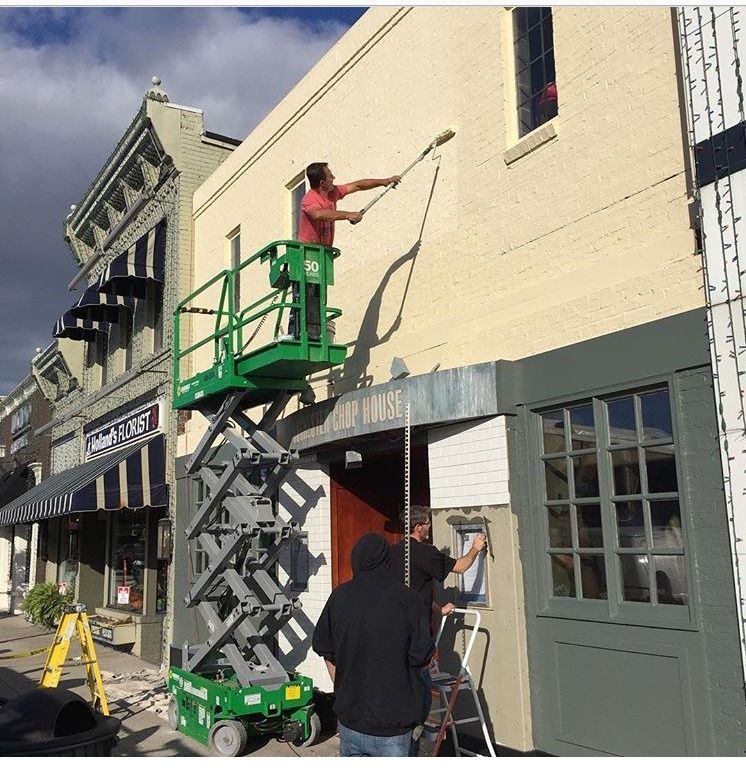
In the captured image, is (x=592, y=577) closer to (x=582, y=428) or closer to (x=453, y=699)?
(x=582, y=428)

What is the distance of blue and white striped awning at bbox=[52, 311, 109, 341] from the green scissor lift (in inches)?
370

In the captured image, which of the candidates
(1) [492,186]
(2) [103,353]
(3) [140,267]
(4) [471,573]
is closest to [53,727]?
(4) [471,573]

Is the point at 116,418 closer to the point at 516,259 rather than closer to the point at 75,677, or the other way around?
the point at 75,677

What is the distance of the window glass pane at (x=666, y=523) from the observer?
526 cm

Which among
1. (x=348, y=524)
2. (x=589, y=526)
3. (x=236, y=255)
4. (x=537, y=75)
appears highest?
(x=236, y=255)

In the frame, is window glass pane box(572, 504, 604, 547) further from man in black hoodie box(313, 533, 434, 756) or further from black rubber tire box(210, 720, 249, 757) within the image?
black rubber tire box(210, 720, 249, 757)

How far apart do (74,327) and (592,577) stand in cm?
1390

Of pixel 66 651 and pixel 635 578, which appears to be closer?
pixel 635 578

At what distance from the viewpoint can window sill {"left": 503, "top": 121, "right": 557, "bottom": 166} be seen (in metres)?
6.53

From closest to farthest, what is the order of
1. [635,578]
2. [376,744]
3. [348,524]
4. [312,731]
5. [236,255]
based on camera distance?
1. [376,744]
2. [635,578]
3. [312,731]
4. [348,524]
5. [236,255]

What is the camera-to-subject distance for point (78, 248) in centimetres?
1948

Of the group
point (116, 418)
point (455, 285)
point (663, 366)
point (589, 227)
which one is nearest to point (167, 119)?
point (116, 418)

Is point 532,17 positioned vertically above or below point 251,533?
above

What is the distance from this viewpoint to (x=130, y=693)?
10016 millimetres
